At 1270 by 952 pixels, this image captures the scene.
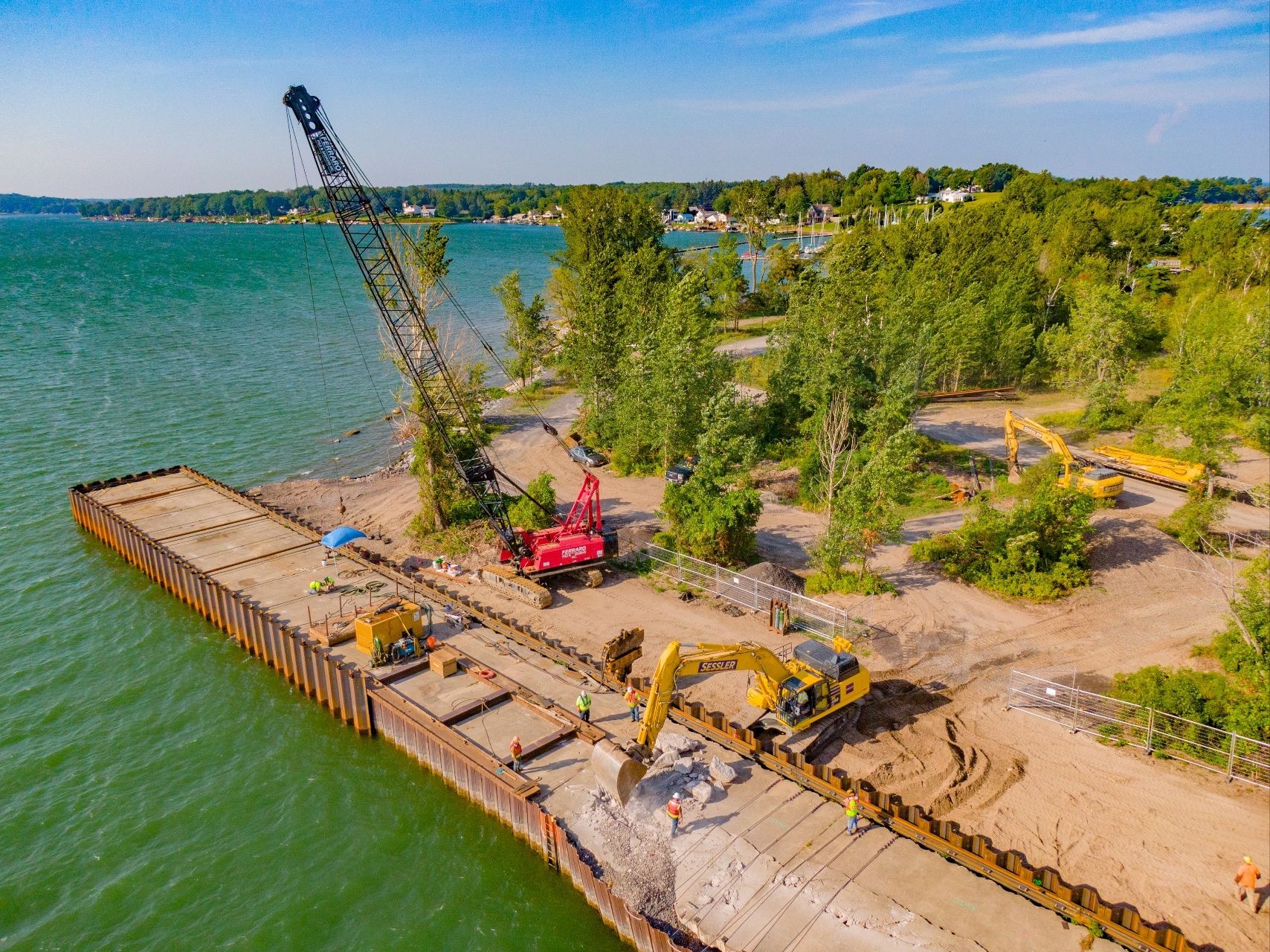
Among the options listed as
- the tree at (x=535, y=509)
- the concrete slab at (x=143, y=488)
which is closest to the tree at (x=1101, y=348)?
the tree at (x=535, y=509)

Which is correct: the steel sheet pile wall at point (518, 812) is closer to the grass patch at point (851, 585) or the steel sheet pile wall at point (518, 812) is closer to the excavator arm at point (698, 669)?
the excavator arm at point (698, 669)

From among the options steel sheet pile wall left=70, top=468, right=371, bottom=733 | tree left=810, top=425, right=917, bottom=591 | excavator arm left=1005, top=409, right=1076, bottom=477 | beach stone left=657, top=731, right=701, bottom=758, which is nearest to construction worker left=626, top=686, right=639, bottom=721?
beach stone left=657, top=731, right=701, bottom=758

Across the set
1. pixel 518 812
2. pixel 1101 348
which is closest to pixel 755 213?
pixel 1101 348

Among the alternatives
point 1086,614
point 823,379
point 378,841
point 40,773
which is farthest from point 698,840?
point 823,379

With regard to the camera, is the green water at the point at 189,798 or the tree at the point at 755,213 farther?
the tree at the point at 755,213

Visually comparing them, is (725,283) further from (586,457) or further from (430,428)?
(430,428)

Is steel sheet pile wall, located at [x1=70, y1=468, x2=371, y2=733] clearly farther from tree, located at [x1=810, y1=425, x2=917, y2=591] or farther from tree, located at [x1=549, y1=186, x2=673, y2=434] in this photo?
tree, located at [x1=549, y1=186, x2=673, y2=434]

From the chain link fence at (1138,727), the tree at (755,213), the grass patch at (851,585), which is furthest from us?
the tree at (755,213)
